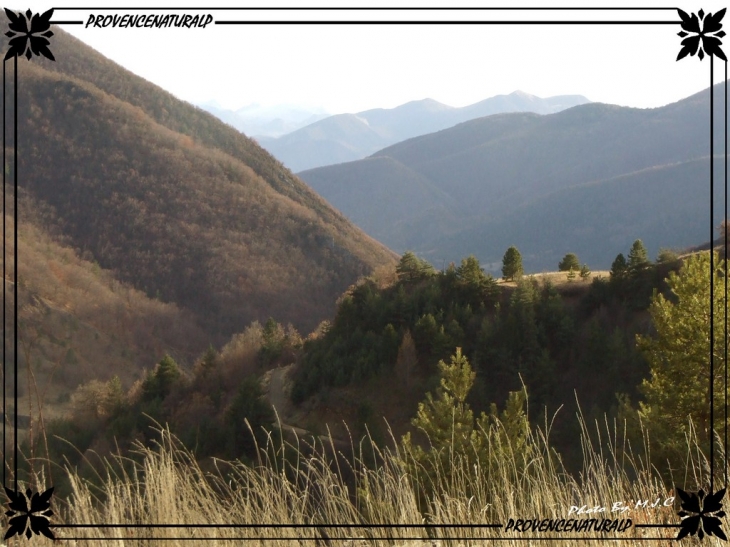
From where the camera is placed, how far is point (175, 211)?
293 feet

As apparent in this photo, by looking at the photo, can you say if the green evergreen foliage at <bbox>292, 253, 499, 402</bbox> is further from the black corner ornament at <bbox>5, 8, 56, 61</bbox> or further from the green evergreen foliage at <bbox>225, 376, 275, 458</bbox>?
the black corner ornament at <bbox>5, 8, 56, 61</bbox>

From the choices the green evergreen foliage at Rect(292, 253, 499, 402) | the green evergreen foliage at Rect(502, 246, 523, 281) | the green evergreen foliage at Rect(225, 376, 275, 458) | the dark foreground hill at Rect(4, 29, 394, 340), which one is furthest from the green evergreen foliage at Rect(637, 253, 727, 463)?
the dark foreground hill at Rect(4, 29, 394, 340)

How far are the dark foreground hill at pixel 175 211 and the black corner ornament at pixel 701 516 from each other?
247ft

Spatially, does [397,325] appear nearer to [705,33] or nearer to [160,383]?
[160,383]

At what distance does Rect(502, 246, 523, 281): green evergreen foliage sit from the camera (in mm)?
35281

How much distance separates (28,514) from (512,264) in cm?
3394

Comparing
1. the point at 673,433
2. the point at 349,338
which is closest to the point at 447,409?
the point at 673,433

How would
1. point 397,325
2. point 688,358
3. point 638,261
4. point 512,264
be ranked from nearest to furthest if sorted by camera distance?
point 688,358 < point 638,261 < point 512,264 < point 397,325

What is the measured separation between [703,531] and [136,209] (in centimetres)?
9185

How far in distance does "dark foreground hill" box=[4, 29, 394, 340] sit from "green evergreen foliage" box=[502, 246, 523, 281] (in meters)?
44.6

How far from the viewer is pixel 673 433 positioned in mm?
11594

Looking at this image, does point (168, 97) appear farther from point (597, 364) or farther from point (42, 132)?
point (597, 364)

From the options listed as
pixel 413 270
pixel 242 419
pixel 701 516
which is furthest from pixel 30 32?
pixel 413 270

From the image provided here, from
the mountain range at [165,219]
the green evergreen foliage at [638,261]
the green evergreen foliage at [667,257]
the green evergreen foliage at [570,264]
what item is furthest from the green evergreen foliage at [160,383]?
the green evergreen foliage at [667,257]
